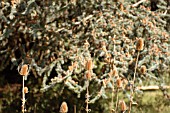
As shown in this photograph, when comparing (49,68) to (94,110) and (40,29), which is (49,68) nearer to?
(40,29)

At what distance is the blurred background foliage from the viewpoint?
340 centimetres

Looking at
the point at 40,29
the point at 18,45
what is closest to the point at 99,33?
the point at 40,29

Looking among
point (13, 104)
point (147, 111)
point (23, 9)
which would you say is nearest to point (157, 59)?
point (147, 111)

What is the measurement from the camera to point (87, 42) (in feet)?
11.4

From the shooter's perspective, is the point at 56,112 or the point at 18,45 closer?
the point at 56,112

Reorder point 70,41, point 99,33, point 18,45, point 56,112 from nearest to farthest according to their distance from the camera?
point 99,33 → point 70,41 → point 56,112 → point 18,45

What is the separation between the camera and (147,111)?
149 inches

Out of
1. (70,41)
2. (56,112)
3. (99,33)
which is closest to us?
(99,33)

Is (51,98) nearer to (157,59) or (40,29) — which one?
(40,29)

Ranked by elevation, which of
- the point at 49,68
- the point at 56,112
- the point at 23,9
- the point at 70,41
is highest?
the point at 23,9

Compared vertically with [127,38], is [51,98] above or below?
below

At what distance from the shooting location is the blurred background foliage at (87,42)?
3.40m

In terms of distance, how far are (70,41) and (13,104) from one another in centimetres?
99

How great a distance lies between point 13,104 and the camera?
13.3 feet
